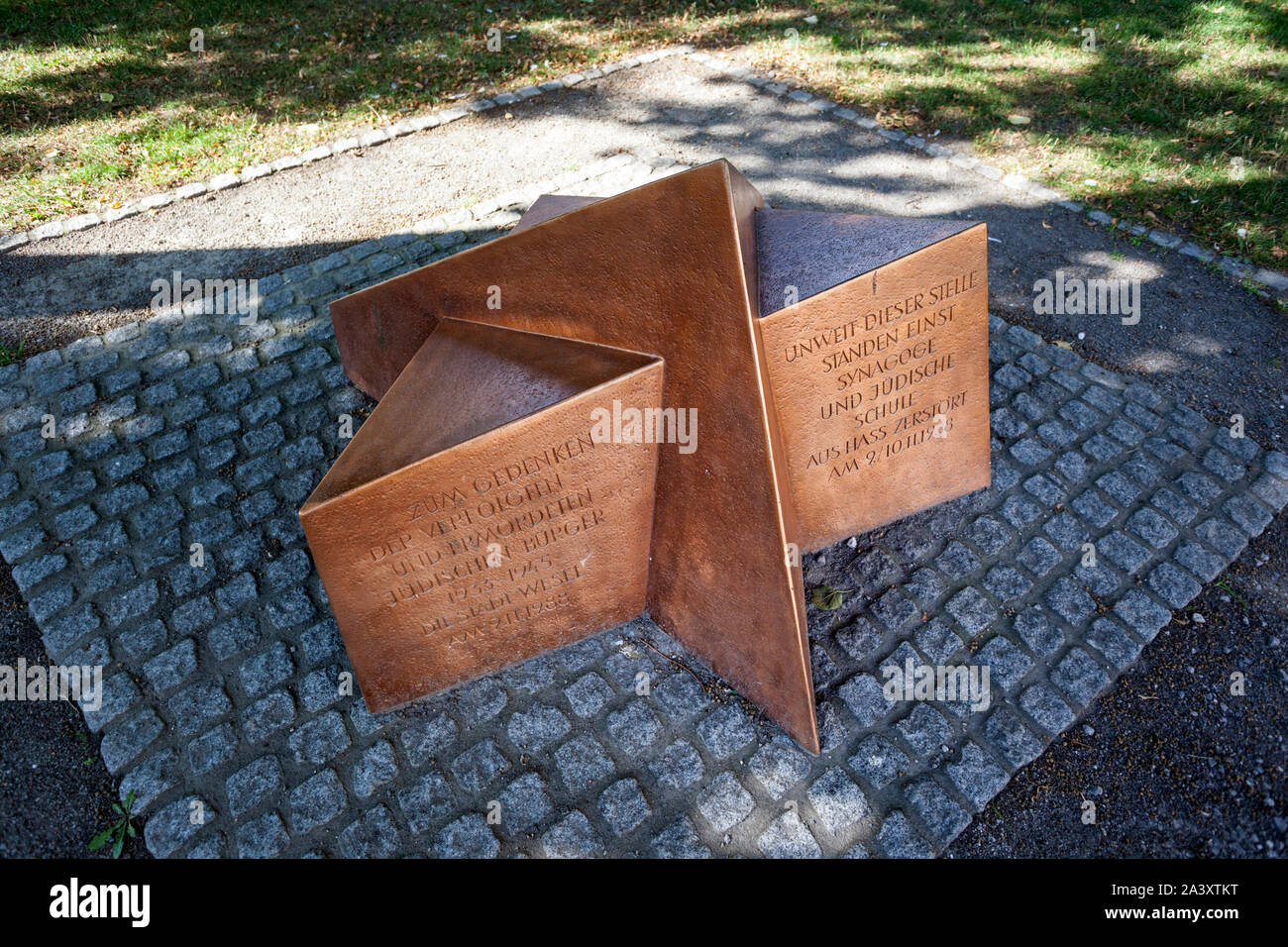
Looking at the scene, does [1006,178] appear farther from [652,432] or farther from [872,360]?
[652,432]

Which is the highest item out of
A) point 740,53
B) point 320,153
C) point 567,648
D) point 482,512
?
point 740,53

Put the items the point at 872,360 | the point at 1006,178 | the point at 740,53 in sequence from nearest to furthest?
the point at 872,360, the point at 1006,178, the point at 740,53

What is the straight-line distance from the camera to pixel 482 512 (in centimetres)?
341

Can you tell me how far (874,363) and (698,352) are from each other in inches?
42.7

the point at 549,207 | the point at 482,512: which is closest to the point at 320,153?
the point at 549,207

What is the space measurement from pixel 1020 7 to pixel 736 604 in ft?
29.5

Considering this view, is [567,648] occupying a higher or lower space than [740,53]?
lower

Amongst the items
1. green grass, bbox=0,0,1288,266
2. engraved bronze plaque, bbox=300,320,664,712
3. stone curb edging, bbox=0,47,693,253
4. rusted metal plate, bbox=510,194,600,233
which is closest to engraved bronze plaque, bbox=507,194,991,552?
engraved bronze plaque, bbox=300,320,664,712

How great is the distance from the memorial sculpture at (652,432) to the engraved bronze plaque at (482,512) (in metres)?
0.01

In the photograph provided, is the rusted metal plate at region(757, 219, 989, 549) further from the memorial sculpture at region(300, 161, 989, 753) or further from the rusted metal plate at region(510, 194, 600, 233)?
the rusted metal plate at region(510, 194, 600, 233)

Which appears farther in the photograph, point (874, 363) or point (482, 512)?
point (874, 363)

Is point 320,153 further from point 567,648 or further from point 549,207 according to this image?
point 567,648

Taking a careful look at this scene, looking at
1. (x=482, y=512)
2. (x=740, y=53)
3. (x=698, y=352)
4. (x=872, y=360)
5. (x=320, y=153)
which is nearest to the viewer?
(x=698, y=352)

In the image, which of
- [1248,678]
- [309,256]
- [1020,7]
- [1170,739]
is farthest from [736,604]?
[1020,7]
